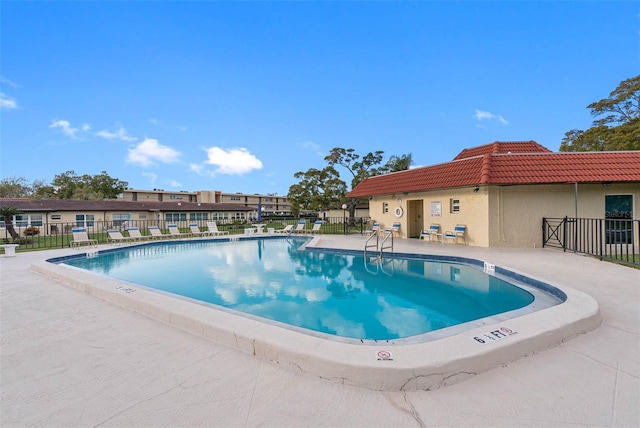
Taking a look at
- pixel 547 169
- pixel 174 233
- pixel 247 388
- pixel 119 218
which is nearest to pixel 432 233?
pixel 547 169

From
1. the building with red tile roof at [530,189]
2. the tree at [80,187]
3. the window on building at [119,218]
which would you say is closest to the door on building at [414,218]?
the building with red tile roof at [530,189]

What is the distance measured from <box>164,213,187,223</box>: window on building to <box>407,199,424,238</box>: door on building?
28.0 m

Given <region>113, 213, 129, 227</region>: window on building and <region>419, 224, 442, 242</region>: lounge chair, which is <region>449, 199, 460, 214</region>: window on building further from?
<region>113, 213, 129, 227</region>: window on building

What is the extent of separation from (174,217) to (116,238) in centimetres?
2029

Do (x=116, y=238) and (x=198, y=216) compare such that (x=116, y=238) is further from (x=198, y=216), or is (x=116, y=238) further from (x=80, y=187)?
(x=80, y=187)

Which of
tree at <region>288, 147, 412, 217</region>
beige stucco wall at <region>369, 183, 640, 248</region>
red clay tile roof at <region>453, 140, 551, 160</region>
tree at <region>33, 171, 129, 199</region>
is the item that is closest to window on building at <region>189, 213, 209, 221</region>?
tree at <region>288, 147, 412, 217</region>

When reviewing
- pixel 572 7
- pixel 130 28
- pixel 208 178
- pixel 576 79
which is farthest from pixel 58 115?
pixel 208 178

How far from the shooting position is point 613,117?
941 inches

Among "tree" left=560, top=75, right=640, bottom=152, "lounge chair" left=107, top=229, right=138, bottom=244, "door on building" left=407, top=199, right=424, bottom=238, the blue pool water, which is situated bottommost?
the blue pool water

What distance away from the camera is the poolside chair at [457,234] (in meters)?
12.1

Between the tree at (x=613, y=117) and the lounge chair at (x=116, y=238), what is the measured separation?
103ft

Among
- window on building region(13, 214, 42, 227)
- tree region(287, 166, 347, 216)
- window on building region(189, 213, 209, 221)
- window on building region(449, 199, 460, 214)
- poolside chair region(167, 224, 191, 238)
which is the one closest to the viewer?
window on building region(449, 199, 460, 214)

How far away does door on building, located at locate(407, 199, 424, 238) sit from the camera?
15842 mm

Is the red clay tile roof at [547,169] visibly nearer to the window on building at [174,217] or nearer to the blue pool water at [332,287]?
the blue pool water at [332,287]
